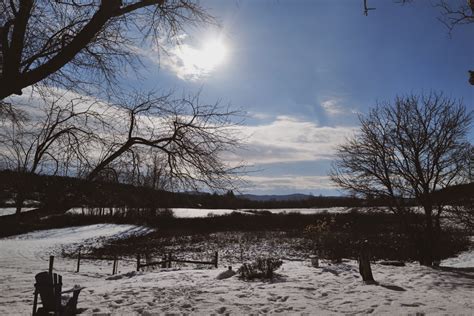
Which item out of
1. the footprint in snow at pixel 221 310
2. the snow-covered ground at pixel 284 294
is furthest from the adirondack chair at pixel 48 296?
the footprint in snow at pixel 221 310

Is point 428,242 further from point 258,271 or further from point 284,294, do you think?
point 284,294

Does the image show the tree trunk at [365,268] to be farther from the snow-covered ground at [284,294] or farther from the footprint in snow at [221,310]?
the footprint in snow at [221,310]

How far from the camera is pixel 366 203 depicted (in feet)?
56.7

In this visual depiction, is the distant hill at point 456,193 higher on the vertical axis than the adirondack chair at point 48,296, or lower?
higher

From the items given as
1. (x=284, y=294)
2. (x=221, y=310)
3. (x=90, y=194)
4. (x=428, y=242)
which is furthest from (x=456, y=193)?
(x=90, y=194)

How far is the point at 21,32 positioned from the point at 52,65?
17.7 inches

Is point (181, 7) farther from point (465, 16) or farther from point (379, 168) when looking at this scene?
point (379, 168)

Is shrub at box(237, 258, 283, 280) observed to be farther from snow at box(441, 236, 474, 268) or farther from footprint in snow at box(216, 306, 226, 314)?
snow at box(441, 236, 474, 268)

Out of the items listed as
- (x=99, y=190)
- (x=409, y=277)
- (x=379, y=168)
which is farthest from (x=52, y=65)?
(x=379, y=168)

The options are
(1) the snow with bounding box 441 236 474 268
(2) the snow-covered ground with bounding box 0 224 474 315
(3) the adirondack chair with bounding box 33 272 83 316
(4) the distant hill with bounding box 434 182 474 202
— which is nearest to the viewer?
(3) the adirondack chair with bounding box 33 272 83 316

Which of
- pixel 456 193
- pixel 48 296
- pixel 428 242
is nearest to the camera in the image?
pixel 48 296

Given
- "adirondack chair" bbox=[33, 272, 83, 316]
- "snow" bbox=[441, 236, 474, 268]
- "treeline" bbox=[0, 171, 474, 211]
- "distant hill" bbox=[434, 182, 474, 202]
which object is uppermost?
"distant hill" bbox=[434, 182, 474, 202]

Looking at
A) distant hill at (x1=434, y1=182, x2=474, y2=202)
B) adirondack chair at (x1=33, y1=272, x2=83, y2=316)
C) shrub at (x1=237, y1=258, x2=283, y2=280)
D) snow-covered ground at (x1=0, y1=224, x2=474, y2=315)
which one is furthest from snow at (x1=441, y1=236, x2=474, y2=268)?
adirondack chair at (x1=33, y1=272, x2=83, y2=316)

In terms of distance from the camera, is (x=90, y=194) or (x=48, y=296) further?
(x=48, y=296)
